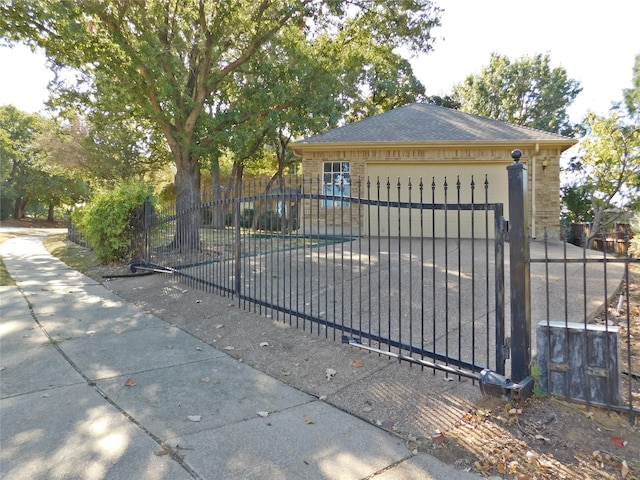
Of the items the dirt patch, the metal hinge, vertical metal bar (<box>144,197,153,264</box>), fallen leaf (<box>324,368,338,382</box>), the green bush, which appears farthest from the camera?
the green bush

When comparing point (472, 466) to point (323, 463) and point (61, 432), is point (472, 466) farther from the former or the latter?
point (61, 432)

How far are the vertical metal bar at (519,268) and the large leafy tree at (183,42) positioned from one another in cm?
738

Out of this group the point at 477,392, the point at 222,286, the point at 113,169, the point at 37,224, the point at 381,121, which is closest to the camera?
the point at 477,392

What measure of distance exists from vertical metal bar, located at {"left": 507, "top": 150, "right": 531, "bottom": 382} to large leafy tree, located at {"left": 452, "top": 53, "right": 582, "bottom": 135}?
28.8 metres

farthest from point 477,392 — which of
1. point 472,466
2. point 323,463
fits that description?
point 323,463

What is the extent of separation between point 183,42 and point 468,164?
28.9 ft

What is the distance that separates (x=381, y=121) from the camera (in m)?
15.2

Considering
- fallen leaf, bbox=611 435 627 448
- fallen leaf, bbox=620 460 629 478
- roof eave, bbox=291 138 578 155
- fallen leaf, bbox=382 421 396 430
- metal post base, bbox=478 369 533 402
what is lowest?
fallen leaf, bbox=382 421 396 430

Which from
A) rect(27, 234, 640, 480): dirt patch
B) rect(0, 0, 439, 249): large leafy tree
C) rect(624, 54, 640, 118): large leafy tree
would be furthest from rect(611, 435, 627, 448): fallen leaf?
rect(624, 54, 640, 118): large leafy tree

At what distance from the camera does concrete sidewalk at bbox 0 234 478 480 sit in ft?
8.29

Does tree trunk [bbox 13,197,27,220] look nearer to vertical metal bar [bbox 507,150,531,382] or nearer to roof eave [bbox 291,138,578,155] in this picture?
roof eave [bbox 291,138,578,155]

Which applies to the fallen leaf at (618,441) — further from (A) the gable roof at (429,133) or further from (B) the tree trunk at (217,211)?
(A) the gable roof at (429,133)

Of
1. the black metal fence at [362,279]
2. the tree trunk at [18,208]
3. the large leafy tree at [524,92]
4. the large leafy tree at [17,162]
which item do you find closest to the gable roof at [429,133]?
the black metal fence at [362,279]

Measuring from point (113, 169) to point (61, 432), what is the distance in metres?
22.8
